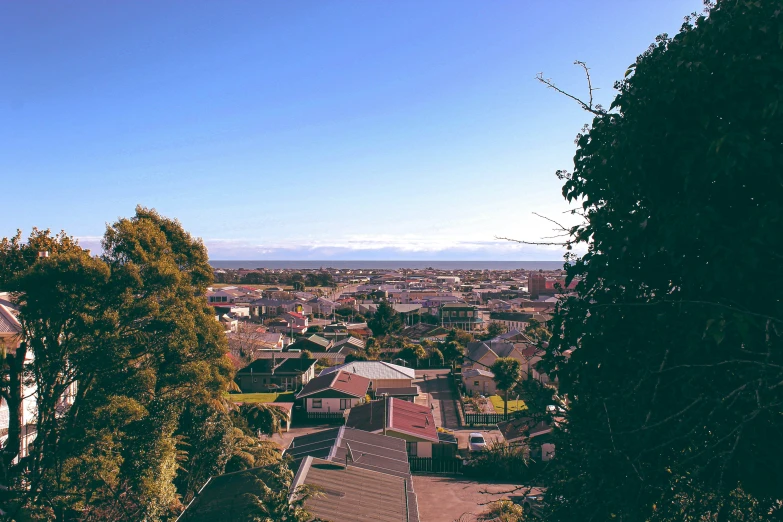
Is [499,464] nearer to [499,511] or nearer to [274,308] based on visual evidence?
[499,511]

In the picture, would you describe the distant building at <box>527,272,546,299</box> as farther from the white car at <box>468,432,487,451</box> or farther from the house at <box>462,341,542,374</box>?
the white car at <box>468,432,487,451</box>

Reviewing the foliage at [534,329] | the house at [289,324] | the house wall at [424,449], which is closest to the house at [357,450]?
the house wall at [424,449]

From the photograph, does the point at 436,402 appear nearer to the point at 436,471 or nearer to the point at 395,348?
the point at 436,471

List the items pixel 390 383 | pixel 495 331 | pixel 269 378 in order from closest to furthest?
pixel 390 383
pixel 269 378
pixel 495 331

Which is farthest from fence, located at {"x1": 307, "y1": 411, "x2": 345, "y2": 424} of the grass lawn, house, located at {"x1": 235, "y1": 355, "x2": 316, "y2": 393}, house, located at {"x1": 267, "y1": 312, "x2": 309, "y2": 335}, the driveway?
house, located at {"x1": 267, "y1": 312, "x2": 309, "y2": 335}

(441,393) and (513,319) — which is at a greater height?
(513,319)

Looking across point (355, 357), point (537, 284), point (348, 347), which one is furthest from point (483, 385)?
point (537, 284)

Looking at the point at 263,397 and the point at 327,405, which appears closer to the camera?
the point at 327,405

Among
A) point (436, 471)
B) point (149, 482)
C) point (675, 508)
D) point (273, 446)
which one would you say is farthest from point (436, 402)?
point (675, 508)
